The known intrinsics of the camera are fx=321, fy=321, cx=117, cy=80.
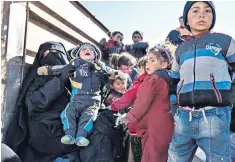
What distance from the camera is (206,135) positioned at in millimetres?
2215

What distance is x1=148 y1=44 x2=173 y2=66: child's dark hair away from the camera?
117 inches

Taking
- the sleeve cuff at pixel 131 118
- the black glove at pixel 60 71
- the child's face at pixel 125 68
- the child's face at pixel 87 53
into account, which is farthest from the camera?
the child's face at pixel 125 68

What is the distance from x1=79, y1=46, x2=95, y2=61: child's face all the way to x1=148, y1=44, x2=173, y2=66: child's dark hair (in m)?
0.85

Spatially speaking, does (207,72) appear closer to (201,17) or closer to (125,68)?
(201,17)

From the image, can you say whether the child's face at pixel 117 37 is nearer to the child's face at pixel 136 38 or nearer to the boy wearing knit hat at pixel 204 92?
the child's face at pixel 136 38

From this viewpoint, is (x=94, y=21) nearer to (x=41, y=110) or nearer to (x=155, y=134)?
(x=41, y=110)

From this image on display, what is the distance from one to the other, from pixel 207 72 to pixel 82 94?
1474 millimetres

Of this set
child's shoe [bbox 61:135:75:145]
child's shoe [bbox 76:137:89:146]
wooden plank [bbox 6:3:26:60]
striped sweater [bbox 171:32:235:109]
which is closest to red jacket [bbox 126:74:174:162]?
striped sweater [bbox 171:32:235:109]

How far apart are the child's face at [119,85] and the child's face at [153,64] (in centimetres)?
93

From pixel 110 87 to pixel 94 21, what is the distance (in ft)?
7.04

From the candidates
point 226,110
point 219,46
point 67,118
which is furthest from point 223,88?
point 67,118

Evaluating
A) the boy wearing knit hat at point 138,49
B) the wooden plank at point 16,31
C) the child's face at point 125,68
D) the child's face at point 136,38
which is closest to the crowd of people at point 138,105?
the wooden plank at point 16,31

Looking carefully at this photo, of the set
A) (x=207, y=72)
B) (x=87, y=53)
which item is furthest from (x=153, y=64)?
(x=87, y=53)

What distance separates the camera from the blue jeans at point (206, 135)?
7.23ft
